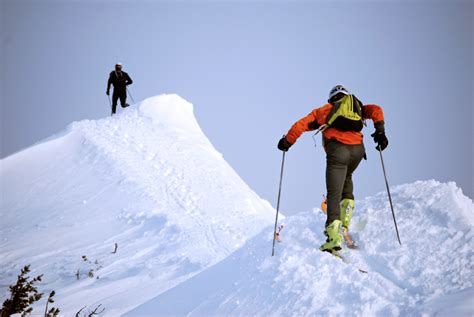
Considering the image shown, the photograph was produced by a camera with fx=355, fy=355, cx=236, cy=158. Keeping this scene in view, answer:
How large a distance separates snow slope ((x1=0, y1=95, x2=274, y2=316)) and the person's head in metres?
4.35

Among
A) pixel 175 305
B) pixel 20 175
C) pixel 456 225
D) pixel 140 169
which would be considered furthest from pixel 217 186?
pixel 456 225

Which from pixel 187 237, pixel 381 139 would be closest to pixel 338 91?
pixel 381 139

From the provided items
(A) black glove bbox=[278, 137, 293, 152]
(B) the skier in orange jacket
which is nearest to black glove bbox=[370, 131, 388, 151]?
(B) the skier in orange jacket

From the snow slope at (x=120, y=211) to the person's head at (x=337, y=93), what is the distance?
435 centimetres

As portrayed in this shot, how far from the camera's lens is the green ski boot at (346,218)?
4.13m

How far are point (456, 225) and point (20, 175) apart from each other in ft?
42.6

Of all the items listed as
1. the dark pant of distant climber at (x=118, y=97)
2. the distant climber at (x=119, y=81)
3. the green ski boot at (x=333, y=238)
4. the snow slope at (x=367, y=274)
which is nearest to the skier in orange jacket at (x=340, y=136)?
the green ski boot at (x=333, y=238)

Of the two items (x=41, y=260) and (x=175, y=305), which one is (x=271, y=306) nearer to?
(x=175, y=305)

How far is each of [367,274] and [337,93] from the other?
2173mm

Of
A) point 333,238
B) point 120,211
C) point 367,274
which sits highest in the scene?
point 120,211

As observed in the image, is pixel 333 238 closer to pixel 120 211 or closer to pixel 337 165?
pixel 337 165

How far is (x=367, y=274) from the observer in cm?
333

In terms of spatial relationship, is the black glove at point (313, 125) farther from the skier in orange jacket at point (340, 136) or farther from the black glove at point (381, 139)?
the black glove at point (381, 139)

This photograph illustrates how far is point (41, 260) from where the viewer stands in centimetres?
820
